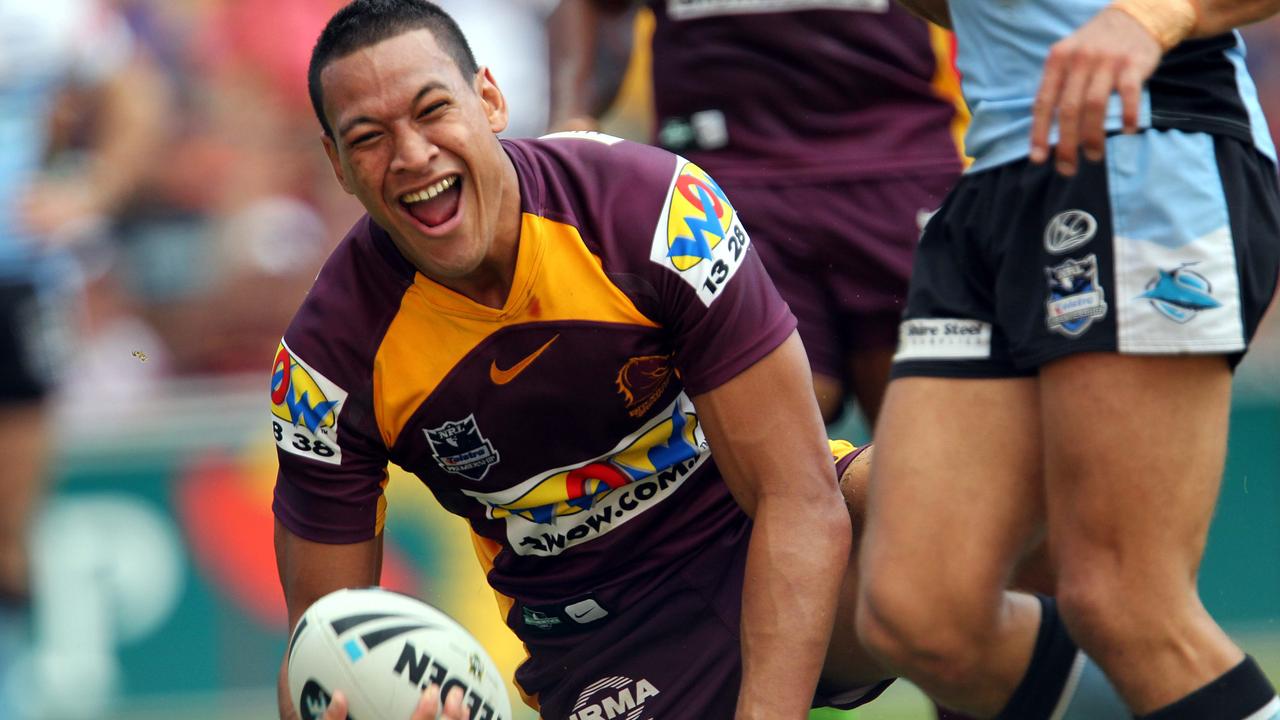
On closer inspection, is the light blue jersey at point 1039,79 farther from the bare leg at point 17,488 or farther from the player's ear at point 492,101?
the bare leg at point 17,488

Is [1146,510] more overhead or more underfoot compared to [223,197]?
more overhead

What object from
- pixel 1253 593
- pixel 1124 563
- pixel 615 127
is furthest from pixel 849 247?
pixel 615 127

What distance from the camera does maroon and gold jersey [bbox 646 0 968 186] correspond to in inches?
193

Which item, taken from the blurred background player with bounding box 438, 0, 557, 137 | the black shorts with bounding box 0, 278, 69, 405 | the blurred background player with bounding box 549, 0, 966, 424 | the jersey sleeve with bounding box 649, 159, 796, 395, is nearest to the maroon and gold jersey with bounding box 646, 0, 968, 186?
the blurred background player with bounding box 549, 0, 966, 424

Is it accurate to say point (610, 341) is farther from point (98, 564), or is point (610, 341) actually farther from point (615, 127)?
point (615, 127)

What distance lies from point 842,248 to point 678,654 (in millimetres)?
1348

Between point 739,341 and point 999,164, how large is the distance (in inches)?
24.4

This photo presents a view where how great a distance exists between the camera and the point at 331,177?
9.53 meters

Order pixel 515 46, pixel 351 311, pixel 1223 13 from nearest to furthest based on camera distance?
pixel 1223 13 < pixel 351 311 < pixel 515 46

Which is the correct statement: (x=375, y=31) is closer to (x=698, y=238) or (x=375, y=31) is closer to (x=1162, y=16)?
(x=698, y=238)

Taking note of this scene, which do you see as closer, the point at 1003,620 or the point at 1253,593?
the point at 1003,620

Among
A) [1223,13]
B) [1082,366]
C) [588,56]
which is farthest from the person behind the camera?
[588,56]

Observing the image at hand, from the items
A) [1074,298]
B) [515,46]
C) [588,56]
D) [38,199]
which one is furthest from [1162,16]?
[515,46]

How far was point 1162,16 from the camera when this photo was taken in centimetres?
318
